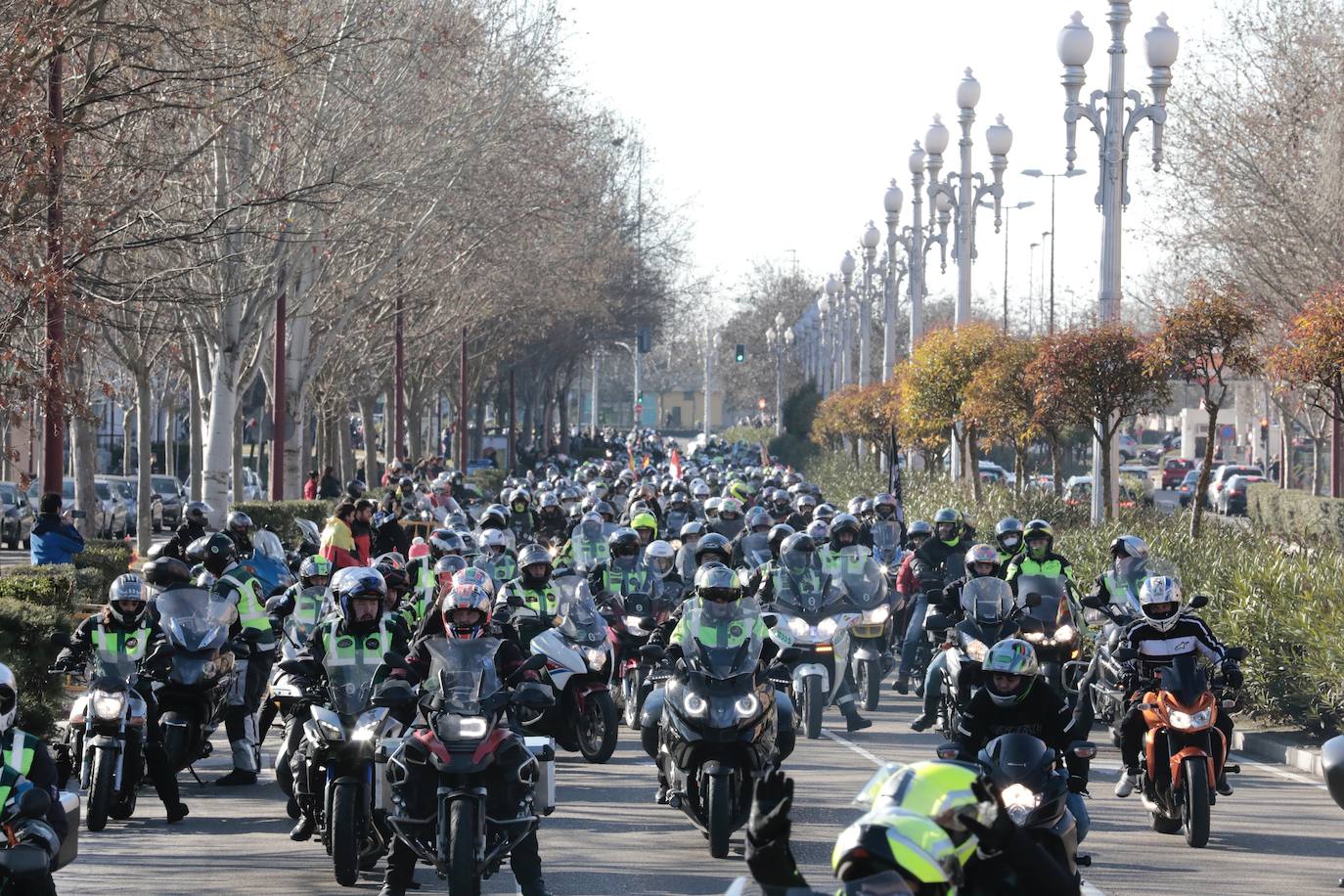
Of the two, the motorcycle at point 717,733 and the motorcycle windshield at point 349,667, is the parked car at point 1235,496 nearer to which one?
the motorcycle at point 717,733

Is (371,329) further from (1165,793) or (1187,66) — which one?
(1165,793)

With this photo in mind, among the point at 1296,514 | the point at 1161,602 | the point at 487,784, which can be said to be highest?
the point at 1161,602

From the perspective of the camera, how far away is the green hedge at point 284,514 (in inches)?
1243

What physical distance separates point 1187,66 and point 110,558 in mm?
26604

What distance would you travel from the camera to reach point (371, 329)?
5069 centimetres

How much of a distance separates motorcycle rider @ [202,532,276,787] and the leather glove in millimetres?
8552

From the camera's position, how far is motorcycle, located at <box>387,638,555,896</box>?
29.7 ft

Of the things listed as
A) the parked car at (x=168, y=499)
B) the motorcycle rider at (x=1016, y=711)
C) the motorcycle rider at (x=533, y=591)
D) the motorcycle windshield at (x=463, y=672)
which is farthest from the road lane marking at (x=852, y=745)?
the parked car at (x=168, y=499)

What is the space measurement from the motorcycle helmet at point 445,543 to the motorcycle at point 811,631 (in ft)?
14.2

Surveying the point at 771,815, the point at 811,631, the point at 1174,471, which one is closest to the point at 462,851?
the point at 771,815

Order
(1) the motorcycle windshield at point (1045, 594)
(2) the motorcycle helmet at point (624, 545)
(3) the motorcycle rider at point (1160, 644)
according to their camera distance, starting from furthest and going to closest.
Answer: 1. (2) the motorcycle helmet at point (624, 545)
2. (1) the motorcycle windshield at point (1045, 594)
3. (3) the motorcycle rider at point (1160, 644)

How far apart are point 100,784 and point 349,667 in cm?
202

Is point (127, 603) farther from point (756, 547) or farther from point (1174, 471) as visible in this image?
point (1174, 471)

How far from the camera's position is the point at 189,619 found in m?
13.1
